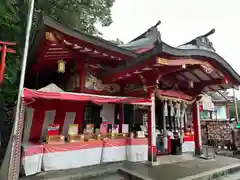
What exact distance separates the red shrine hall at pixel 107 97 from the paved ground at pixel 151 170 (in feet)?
1.02

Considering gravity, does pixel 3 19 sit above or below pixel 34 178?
above

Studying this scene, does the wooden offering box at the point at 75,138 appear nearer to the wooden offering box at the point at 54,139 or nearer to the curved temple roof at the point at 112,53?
the wooden offering box at the point at 54,139

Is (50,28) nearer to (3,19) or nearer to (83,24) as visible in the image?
(3,19)

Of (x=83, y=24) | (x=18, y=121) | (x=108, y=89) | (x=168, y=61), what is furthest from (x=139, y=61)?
(x=83, y=24)

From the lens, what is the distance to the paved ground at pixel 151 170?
466 cm

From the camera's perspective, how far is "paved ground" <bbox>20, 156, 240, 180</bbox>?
4.66m

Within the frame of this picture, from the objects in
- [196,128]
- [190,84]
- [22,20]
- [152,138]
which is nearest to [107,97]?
[152,138]

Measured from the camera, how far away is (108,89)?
22.8 feet

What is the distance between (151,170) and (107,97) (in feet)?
Answer: 8.60

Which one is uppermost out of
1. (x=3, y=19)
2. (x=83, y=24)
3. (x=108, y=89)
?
(x=83, y=24)

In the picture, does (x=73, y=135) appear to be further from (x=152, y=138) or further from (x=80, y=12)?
(x=80, y=12)

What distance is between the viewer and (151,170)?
5.32 meters

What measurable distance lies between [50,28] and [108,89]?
3333 mm

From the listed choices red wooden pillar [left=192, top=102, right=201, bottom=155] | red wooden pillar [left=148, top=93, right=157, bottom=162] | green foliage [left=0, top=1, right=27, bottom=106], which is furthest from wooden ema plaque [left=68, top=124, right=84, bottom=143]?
red wooden pillar [left=192, top=102, right=201, bottom=155]
